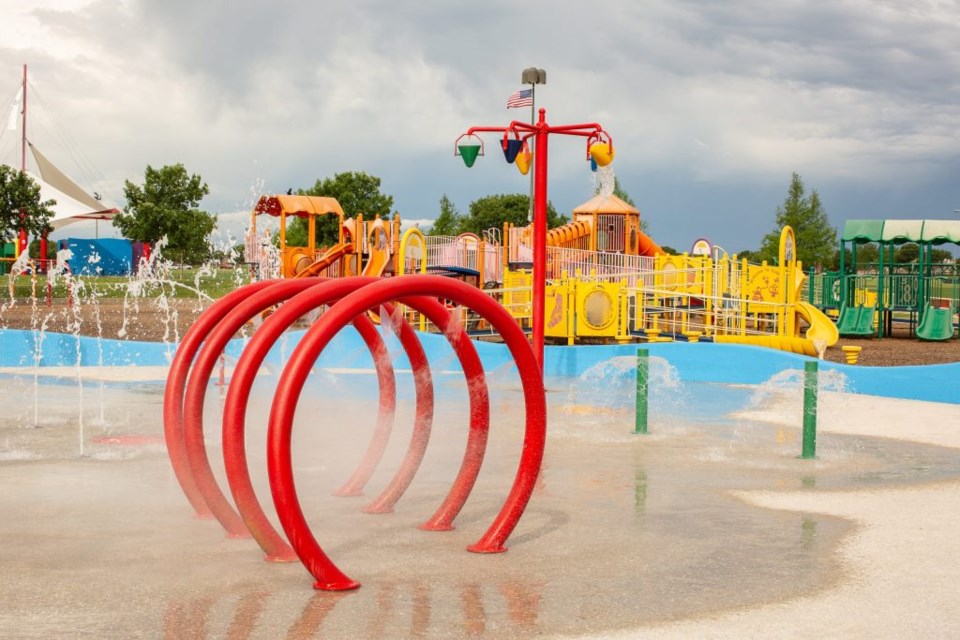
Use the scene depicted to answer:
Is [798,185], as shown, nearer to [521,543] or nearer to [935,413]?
[935,413]

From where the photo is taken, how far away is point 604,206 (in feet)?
123

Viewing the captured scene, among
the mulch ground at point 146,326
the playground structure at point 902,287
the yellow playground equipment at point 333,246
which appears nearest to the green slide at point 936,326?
the playground structure at point 902,287

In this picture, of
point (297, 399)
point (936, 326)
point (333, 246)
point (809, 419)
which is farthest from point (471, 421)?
point (333, 246)

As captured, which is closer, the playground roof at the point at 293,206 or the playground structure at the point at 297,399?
the playground structure at the point at 297,399

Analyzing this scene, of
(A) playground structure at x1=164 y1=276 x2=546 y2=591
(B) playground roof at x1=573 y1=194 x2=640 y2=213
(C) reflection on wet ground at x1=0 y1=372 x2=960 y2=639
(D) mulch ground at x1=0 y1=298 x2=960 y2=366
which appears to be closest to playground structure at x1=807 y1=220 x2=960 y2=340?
(D) mulch ground at x1=0 y1=298 x2=960 y2=366

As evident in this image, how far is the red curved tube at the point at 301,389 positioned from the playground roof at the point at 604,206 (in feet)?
103

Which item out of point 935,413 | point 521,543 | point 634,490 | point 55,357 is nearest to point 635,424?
point 634,490

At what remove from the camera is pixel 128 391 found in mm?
14727

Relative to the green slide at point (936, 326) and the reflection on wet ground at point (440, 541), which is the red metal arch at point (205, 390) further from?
the green slide at point (936, 326)

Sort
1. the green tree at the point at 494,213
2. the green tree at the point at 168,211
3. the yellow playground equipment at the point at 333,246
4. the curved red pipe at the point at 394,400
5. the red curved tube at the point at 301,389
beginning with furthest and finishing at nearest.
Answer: the green tree at the point at 494,213
the green tree at the point at 168,211
the yellow playground equipment at the point at 333,246
the curved red pipe at the point at 394,400
the red curved tube at the point at 301,389

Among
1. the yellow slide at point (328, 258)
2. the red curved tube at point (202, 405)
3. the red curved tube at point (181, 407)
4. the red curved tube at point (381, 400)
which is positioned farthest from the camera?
the yellow slide at point (328, 258)

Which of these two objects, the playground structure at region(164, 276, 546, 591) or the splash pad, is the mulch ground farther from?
the playground structure at region(164, 276, 546, 591)

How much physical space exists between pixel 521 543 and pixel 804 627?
199cm

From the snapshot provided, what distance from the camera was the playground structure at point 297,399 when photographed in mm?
5492
